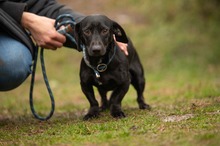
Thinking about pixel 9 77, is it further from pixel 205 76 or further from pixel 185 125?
pixel 205 76

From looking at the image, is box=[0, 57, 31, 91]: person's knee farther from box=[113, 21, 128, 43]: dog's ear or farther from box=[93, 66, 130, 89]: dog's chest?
box=[113, 21, 128, 43]: dog's ear

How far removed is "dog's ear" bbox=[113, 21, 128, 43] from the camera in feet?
15.2

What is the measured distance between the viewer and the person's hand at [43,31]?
446 centimetres

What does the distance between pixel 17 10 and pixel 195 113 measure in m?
1.95

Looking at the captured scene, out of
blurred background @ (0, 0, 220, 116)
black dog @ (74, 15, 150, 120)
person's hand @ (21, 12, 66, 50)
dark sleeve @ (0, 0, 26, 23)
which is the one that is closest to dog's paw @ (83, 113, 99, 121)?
black dog @ (74, 15, 150, 120)

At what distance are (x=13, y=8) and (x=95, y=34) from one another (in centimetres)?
86

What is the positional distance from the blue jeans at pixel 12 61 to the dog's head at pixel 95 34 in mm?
542

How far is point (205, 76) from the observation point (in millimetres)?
10703

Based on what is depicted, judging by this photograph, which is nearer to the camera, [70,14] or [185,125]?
[185,125]

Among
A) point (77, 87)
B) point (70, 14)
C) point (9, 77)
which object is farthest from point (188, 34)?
point (9, 77)

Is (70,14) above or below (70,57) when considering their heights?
above

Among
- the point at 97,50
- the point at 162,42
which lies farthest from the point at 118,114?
the point at 162,42

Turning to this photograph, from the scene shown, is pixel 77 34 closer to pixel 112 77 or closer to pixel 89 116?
pixel 112 77

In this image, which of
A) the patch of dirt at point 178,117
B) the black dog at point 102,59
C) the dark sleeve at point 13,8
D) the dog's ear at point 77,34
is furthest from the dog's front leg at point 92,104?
the dark sleeve at point 13,8
